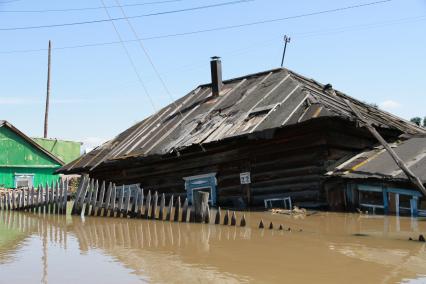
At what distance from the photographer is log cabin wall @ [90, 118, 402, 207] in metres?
13.6

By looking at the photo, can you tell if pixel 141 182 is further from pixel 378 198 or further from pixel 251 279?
pixel 251 279

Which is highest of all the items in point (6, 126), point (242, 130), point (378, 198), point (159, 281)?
point (6, 126)

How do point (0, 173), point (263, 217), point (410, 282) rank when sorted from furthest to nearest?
point (0, 173) < point (263, 217) < point (410, 282)

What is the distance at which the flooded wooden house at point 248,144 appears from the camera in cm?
1370

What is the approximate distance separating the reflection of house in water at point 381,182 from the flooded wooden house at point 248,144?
59 centimetres

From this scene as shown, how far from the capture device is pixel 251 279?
18.4 ft

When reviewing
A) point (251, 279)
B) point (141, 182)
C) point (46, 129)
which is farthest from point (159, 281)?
point (46, 129)

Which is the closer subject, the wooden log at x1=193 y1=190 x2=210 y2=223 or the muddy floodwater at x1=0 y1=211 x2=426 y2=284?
the muddy floodwater at x1=0 y1=211 x2=426 y2=284

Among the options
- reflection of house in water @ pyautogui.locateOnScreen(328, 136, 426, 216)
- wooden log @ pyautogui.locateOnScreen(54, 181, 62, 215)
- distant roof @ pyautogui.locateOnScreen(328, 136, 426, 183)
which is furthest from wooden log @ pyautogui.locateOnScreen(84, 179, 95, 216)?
distant roof @ pyautogui.locateOnScreen(328, 136, 426, 183)

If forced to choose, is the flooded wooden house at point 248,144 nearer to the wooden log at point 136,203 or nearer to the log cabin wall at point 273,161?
the log cabin wall at point 273,161

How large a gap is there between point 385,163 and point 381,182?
839 mm

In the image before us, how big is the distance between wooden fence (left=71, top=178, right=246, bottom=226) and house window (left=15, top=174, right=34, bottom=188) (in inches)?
798

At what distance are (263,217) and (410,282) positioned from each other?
22.8 feet

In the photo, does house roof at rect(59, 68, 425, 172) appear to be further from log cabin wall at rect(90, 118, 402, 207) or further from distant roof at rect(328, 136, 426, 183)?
distant roof at rect(328, 136, 426, 183)
